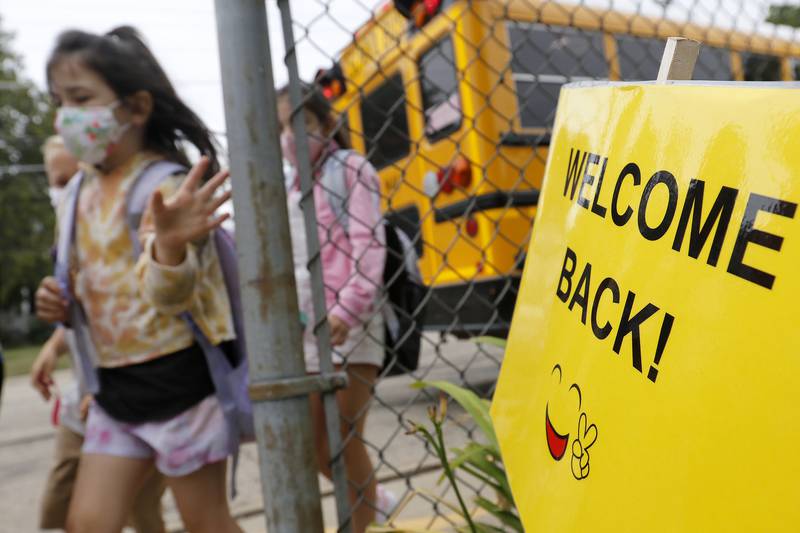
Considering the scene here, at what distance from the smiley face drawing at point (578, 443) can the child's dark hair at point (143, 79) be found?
58.3 inches

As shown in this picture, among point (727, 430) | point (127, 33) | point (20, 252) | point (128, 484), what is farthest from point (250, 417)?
point (20, 252)

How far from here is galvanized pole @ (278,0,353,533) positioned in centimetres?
133

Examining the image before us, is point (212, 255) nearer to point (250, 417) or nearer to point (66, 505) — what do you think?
point (250, 417)

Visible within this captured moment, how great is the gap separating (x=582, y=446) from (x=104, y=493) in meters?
1.36

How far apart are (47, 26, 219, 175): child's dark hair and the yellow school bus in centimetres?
161

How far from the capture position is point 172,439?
168 centimetres

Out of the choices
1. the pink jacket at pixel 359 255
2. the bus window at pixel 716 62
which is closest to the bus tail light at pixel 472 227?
the bus window at pixel 716 62

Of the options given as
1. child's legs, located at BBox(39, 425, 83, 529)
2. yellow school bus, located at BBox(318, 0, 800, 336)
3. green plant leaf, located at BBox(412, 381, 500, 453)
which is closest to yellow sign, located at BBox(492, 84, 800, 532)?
green plant leaf, located at BBox(412, 381, 500, 453)

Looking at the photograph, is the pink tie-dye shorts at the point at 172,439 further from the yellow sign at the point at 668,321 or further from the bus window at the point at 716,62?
the bus window at the point at 716,62

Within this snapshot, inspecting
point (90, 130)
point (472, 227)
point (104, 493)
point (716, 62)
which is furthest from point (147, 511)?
point (716, 62)

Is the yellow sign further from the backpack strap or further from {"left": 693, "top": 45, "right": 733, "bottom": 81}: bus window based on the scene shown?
{"left": 693, "top": 45, "right": 733, "bottom": 81}: bus window

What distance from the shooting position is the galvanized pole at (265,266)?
4.03 ft

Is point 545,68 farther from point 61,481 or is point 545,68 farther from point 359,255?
point 61,481

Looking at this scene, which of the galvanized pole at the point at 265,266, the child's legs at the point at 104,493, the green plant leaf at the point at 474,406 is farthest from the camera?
the child's legs at the point at 104,493
